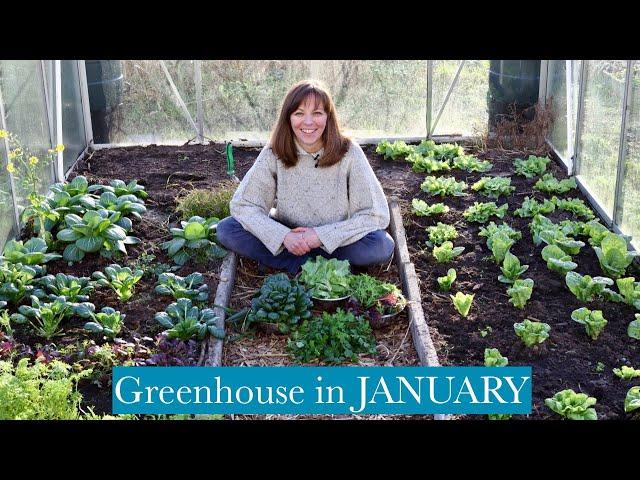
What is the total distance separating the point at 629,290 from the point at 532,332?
32.2 inches

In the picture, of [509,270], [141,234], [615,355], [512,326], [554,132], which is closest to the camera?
[615,355]

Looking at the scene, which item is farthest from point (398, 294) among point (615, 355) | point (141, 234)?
point (141, 234)

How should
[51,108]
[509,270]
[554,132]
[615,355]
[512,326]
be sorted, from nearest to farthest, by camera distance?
[615,355] → [512,326] → [509,270] → [51,108] → [554,132]

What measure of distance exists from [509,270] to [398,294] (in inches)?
30.1

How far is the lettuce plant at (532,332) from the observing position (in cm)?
446

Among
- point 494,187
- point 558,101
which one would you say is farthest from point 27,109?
point 558,101

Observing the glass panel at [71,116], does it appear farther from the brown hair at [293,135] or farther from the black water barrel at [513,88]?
the black water barrel at [513,88]

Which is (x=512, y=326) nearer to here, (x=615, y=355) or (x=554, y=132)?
(x=615, y=355)

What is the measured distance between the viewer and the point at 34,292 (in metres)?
4.98

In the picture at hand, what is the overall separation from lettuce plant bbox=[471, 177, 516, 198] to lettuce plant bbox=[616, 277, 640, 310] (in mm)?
1841

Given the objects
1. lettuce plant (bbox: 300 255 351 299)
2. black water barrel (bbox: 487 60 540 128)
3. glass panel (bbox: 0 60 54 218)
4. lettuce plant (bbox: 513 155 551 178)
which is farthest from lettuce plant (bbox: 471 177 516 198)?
glass panel (bbox: 0 60 54 218)

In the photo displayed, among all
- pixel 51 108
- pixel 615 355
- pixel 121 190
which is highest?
pixel 51 108

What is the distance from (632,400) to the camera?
3.96 metres

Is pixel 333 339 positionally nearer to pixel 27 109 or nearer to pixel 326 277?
pixel 326 277
